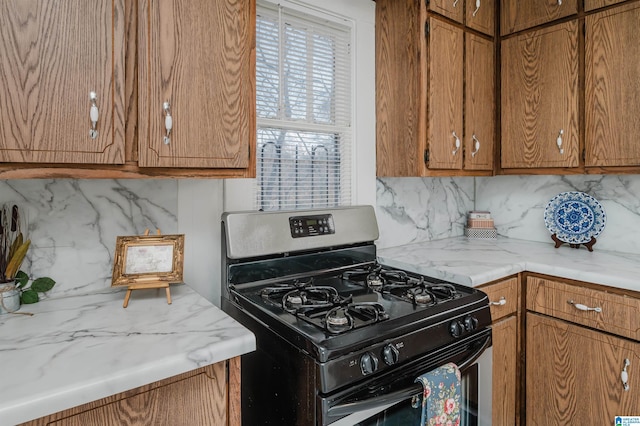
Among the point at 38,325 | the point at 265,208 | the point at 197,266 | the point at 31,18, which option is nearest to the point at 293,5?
the point at 265,208

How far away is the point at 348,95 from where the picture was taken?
83.2 inches

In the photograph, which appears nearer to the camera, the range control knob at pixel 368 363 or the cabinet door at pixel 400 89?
the range control knob at pixel 368 363

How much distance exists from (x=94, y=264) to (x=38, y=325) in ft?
1.12

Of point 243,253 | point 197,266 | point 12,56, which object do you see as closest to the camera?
point 12,56

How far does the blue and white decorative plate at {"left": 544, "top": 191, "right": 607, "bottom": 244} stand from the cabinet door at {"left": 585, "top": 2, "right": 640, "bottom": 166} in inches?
14.7

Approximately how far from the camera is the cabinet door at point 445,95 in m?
1.98

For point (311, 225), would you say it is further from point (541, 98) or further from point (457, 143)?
point (541, 98)

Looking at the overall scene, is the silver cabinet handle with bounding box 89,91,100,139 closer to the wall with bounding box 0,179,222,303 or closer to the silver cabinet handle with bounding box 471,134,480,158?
the wall with bounding box 0,179,222,303

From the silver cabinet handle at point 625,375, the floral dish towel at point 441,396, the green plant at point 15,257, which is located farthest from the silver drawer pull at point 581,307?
the green plant at point 15,257

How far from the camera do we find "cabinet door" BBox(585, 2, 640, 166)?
1.82 m

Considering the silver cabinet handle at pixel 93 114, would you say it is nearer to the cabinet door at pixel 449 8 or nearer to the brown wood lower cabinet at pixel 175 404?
the brown wood lower cabinet at pixel 175 404

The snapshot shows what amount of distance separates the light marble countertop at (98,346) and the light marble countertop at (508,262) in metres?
1.05

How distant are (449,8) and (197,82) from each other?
1.47 meters

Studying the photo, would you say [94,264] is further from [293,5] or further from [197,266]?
[293,5]
